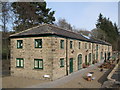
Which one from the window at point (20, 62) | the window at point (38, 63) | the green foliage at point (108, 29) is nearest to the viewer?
the window at point (38, 63)

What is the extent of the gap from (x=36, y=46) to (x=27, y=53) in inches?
63.4

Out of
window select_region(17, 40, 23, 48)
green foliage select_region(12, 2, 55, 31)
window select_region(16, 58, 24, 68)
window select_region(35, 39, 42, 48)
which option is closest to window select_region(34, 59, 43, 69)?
window select_region(35, 39, 42, 48)

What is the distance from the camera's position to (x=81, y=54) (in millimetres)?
24344

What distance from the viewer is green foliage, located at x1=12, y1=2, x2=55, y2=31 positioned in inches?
1198

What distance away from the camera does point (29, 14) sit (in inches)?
1281

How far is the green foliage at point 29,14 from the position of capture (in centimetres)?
3043

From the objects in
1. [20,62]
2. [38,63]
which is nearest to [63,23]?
[20,62]

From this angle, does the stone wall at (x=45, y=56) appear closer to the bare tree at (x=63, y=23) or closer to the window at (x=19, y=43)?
the window at (x=19, y=43)

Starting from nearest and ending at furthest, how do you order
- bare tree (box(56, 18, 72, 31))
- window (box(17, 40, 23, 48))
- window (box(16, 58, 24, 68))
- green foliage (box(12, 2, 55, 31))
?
window (box(16, 58, 24, 68)) < window (box(17, 40, 23, 48)) < green foliage (box(12, 2, 55, 31)) < bare tree (box(56, 18, 72, 31))

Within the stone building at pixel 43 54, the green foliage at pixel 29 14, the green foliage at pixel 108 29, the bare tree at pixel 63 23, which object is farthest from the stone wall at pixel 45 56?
the green foliage at pixel 108 29

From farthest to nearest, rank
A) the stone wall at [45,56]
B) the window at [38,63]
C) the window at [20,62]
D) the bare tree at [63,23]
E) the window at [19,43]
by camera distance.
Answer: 1. the bare tree at [63,23]
2. the window at [19,43]
3. the window at [20,62]
4. the window at [38,63]
5. the stone wall at [45,56]

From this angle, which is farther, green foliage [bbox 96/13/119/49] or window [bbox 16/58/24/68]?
green foliage [bbox 96/13/119/49]

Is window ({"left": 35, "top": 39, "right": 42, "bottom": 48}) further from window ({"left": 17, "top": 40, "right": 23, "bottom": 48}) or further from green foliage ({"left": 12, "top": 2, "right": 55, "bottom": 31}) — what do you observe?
green foliage ({"left": 12, "top": 2, "right": 55, "bottom": 31})

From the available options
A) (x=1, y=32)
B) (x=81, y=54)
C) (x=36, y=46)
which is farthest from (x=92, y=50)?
(x=1, y=32)
